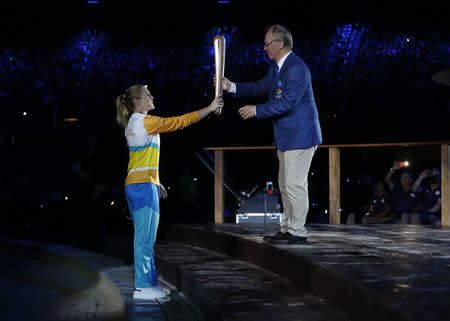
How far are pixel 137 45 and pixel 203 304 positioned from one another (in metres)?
17.5

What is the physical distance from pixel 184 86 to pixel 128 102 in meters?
14.1

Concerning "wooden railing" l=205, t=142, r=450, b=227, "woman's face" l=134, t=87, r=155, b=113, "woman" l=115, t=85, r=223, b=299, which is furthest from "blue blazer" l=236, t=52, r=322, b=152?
"wooden railing" l=205, t=142, r=450, b=227

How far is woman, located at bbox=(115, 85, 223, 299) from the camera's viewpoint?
5094mm

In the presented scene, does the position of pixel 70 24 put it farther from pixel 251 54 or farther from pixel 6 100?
pixel 251 54

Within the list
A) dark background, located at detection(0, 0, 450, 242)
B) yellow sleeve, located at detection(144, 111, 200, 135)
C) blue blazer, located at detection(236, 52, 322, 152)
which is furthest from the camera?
dark background, located at detection(0, 0, 450, 242)

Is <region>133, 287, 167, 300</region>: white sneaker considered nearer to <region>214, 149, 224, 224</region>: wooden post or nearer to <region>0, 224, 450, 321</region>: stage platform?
<region>0, 224, 450, 321</region>: stage platform

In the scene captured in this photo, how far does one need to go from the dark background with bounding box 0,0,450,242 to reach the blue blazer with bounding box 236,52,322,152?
20.3 feet

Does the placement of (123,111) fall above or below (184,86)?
below

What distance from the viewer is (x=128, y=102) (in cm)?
520

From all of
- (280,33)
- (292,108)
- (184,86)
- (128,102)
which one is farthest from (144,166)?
(184,86)

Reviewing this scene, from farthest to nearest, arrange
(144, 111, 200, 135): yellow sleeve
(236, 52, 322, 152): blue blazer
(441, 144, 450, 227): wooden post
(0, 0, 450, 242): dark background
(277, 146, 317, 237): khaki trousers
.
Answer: (0, 0, 450, 242): dark background → (441, 144, 450, 227): wooden post → (277, 146, 317, 237): khaki trousers → (236, 52, 322, 152): blue blazer → (144, 111, 200, 135): yellow sleeve

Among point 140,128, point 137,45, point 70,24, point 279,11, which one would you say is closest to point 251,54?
point 279,11

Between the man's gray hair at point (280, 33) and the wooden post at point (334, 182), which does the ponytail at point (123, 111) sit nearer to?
the man's gray hair at point (280, 33)

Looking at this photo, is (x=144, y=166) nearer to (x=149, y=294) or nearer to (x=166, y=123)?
(x=166, y=123)
